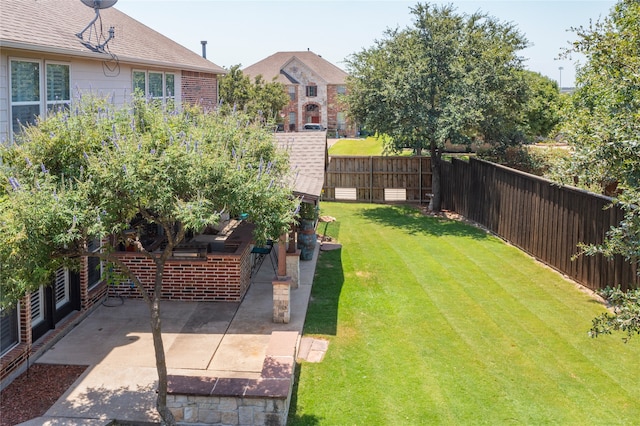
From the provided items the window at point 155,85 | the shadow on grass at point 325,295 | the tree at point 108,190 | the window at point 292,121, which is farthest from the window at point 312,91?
the tree at point 108,190

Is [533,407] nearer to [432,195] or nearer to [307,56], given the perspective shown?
[432,195]

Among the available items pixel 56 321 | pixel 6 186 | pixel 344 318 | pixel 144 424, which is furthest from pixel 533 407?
pixel 56 321

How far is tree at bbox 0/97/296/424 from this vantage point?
5.80m

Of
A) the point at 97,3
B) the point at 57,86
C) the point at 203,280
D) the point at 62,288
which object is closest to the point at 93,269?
the point at 62,288

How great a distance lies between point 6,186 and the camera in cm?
627

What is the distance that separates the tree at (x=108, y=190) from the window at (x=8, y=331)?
2.29m

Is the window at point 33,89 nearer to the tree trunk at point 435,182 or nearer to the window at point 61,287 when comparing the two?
the window at point 61,287

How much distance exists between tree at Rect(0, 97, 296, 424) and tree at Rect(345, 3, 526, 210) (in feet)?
45.8

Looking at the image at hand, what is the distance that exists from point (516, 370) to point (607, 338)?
2248 millimetres

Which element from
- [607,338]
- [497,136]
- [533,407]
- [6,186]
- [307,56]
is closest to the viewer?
[6,186]

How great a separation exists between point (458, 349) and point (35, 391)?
20.8 ft

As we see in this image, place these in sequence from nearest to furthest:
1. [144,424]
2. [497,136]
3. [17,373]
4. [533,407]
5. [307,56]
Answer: [144,424] → [533,407] → [17,373] → [497,136] → [307,56]

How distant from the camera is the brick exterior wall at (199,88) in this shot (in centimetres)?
1648

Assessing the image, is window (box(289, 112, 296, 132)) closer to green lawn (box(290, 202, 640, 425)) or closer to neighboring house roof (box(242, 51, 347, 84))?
neighboring house roof (box(242, 51, 347, 84))
